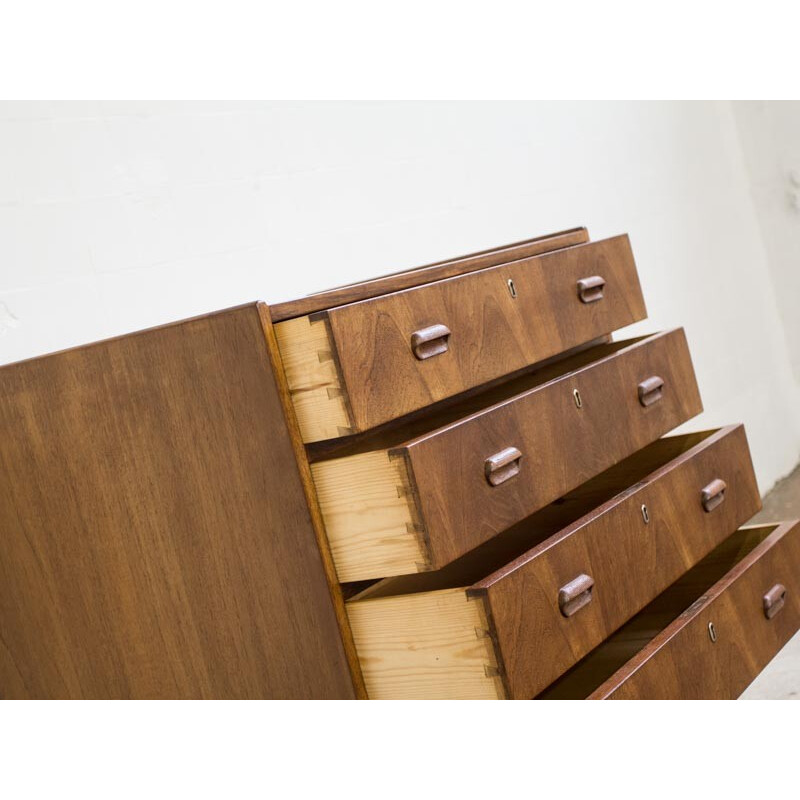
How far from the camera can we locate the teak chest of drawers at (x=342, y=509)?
3.34 feet

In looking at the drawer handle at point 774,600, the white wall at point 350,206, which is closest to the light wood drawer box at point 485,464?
the drawer handle at point 774,600

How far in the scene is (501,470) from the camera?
115cm

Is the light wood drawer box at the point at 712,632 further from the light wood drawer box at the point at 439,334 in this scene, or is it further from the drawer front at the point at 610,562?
the light wood drawer box at the point at 439,334

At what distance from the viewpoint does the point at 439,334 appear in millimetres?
1114

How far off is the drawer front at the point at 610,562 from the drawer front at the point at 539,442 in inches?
2.0

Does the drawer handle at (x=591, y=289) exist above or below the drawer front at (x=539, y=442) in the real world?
above

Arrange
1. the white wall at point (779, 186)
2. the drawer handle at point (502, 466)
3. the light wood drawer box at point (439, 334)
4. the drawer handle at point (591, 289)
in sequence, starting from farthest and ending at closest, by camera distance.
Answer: the white wall at point (779, 186)
the drawer handle at point (591, 289)
the drawer handle at point (502, 466)
the light wood drawer box at point (439, 334)

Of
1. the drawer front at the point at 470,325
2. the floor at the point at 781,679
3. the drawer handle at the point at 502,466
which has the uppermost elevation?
the drawer front at the point at 470,325

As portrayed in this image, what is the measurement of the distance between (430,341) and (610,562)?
35cm

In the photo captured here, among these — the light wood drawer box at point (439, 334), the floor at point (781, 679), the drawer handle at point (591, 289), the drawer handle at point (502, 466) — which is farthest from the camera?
the floor at point (781, 679)

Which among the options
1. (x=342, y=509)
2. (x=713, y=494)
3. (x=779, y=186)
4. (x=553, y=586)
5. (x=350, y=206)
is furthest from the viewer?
(x=779, y=186)

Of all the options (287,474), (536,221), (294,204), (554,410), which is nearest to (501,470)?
(554,410)

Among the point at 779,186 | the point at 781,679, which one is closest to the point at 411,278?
the point at 781,679

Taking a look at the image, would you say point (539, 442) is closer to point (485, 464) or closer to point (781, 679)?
point (485, 464)
